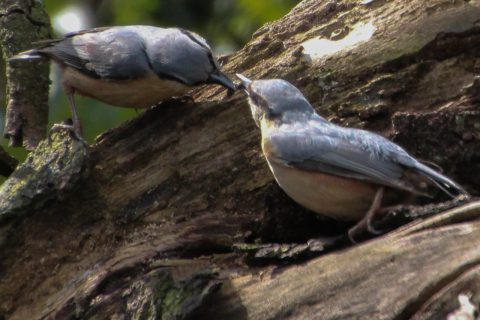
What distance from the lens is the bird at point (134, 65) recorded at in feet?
14.4

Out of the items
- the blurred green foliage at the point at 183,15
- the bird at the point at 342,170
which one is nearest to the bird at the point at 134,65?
the bird at the point at 342,170

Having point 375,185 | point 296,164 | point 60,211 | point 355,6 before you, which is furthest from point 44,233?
point 355,6

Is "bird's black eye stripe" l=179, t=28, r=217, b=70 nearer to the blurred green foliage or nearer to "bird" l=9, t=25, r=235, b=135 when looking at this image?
"bird" l=9, t=25, r=235, b=135

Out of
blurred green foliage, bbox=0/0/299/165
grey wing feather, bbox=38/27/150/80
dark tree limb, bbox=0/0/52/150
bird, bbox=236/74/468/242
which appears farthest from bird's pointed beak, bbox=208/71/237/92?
blurred green foliage, bbox=0/0/299/165

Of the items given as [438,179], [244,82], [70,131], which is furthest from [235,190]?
[438,179]

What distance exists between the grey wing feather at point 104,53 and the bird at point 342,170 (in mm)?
788

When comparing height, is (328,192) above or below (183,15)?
below

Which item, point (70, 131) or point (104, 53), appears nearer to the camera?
point (70, 131)

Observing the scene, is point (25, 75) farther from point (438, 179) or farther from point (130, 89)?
point (438, 179)

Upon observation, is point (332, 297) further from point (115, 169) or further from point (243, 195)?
point (115, 169)

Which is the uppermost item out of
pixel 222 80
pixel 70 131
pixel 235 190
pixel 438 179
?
pixel 70 131

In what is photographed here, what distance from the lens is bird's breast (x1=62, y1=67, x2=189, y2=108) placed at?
14.4 feet

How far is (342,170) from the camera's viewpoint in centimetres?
367

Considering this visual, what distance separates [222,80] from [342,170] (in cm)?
89
